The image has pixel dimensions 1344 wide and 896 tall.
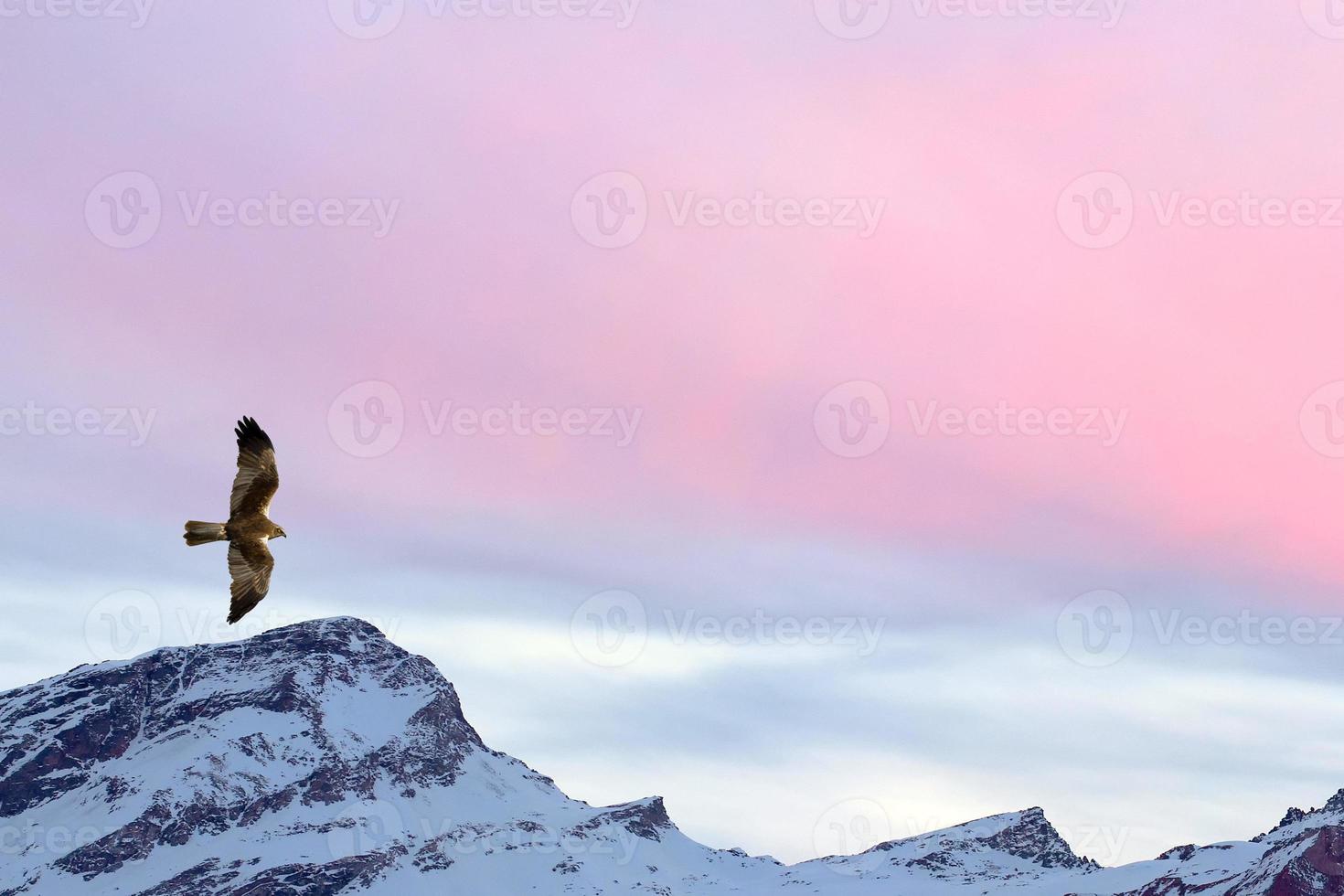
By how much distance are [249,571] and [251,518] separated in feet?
4.95

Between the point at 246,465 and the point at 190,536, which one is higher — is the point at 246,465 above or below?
above

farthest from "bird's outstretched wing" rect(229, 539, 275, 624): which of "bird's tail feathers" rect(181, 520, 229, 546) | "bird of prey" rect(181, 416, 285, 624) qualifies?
"bird's tail feathers" rect(181, 520, 229, 546)

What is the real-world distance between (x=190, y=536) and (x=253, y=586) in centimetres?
376

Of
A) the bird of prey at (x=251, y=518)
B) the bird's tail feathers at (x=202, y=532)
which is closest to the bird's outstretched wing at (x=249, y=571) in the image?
the bird of prey at (x=251, y=518)

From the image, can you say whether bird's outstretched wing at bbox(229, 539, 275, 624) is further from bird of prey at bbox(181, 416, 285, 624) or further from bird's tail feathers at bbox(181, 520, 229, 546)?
bird's tail feathers at bbox(181, 520, 229, 546)

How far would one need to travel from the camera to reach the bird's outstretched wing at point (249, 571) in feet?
153

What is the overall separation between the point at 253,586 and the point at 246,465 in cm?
348

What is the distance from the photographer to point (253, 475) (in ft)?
153

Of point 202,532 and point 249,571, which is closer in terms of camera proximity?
point 202,532

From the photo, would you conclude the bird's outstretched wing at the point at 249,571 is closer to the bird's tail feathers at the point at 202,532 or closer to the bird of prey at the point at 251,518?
the bird of prey at the point at 251,518

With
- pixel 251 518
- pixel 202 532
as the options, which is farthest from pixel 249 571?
pixel 202 532

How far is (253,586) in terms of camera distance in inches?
1858

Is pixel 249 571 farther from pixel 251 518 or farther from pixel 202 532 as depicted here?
pixel 202 532

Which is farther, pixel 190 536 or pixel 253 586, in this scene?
pixel 253 586
